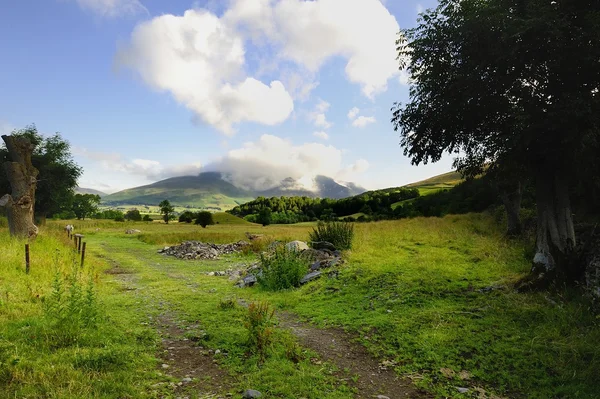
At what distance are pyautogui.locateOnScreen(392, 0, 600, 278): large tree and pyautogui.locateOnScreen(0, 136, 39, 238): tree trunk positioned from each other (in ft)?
61.0

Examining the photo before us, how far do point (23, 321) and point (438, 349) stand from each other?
8585mm

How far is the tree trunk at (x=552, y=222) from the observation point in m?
10.0

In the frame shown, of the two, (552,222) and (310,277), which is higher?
(552,222)

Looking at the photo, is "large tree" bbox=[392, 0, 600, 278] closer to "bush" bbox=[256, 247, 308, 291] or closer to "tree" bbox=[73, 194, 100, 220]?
"bush" bbox=[256, 247, 308, 291]

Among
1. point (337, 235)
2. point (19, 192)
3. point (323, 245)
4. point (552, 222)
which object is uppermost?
point (19, 192)

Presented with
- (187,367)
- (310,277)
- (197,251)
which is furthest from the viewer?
(197,251)

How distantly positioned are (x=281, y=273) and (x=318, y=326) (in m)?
4.97

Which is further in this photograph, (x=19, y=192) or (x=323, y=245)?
(x=323, y=245)

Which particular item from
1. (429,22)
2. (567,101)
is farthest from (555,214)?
(429,22)

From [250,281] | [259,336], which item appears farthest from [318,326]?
[250,281]

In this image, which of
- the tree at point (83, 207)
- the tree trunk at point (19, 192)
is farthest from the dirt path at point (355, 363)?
the tree at point (83, 207)

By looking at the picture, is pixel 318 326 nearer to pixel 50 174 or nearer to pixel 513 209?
pixel 513 209

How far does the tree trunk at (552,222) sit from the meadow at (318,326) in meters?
1.12

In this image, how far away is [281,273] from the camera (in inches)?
533
